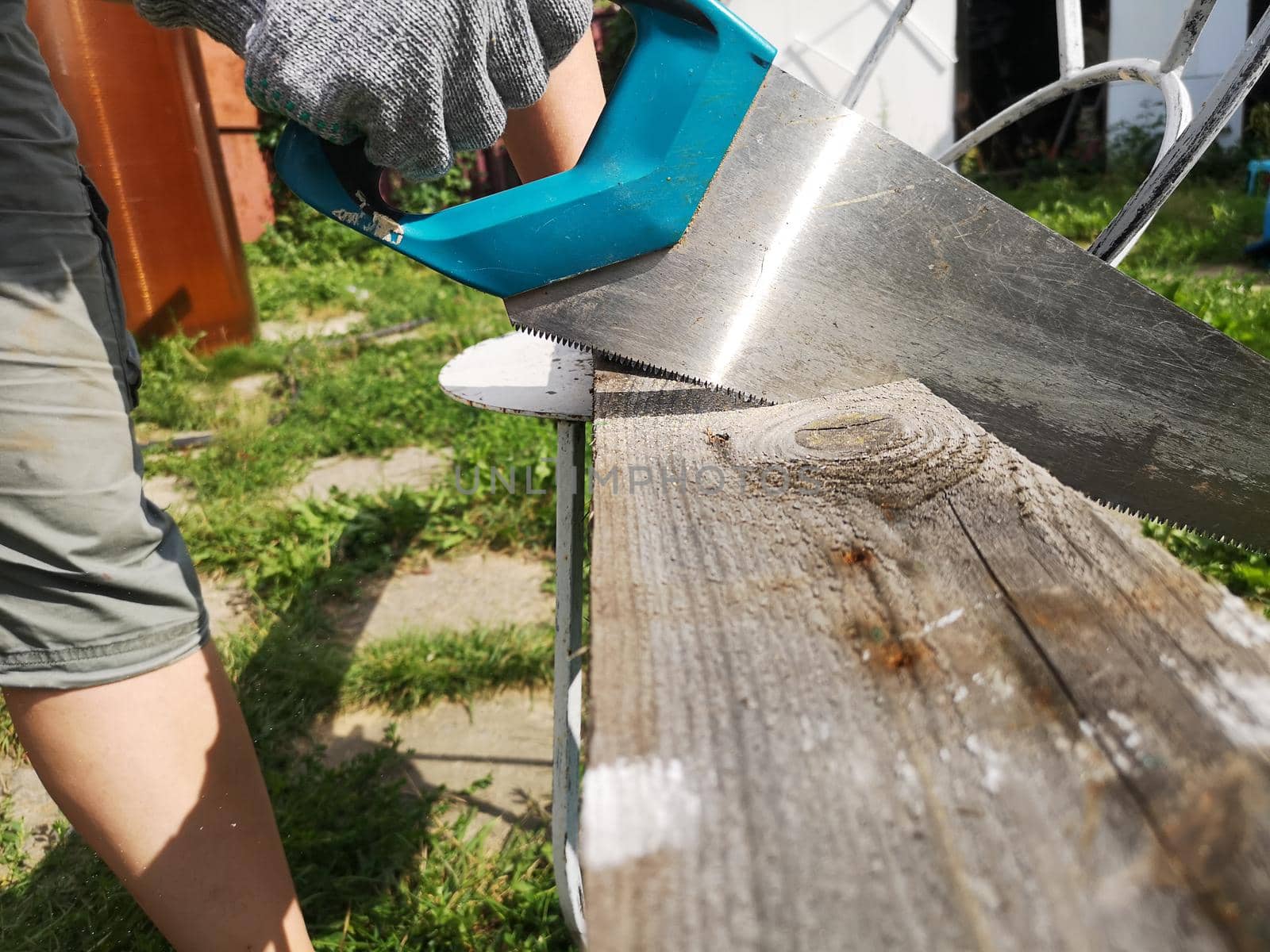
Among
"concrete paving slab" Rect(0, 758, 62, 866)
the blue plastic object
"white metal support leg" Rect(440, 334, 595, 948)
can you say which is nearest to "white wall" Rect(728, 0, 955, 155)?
the blue plastic object

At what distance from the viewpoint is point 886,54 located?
29.4 ft

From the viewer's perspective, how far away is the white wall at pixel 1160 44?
823 cm

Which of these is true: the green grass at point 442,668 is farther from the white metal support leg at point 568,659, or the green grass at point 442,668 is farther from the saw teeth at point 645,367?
the saw teeth at point 645,367

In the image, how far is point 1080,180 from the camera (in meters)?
8.95

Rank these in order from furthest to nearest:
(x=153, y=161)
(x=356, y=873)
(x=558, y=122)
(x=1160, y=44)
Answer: (x=1160, y=44) → (x=153, y=161) → (x=356, y=873) → (x=558, y=122)

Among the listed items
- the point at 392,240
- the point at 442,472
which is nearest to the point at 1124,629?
the point at 392,240

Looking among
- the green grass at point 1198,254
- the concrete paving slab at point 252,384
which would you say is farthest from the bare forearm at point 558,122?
the concrete paving slab at point 252,384

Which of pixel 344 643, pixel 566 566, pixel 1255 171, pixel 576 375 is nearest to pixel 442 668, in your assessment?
pixel 344 643

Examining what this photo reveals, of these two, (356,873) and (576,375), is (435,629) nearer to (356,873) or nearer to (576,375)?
(356,873)

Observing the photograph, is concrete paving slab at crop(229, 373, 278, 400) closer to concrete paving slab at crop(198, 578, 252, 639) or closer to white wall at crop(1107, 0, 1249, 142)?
concrete paving slab at crop(198, 578, 252, 639)

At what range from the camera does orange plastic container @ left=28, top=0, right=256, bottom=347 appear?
4211 millimetres

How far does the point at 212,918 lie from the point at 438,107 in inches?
42.4

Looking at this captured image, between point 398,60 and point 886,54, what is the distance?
364 inches

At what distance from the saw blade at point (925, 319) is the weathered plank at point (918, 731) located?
42 centimetres
